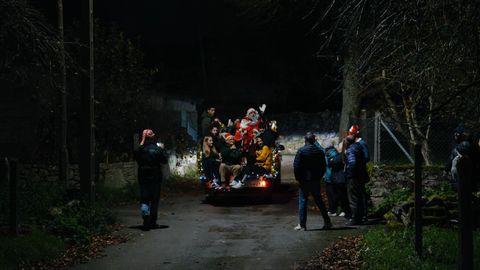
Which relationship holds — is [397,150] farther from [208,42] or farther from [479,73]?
[208,42]

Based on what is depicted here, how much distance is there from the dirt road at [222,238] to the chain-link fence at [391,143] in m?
2.52

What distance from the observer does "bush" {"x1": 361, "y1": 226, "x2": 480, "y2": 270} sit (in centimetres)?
878

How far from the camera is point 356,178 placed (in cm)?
1315

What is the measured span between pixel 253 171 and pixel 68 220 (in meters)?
6.34

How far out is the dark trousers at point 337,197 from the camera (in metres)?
14.4

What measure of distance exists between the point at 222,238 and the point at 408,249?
3.81 m

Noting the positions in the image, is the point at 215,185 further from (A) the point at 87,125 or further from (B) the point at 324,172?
(A) the point at 87,125

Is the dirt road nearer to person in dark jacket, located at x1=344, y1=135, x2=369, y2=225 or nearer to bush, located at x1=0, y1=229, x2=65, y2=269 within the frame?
person in dark jacket, located at x1=344, y1=135, x2=369, y2=225

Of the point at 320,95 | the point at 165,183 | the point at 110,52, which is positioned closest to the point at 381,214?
the point at 165,183

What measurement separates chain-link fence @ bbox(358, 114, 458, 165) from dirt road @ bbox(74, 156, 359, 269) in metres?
2.52

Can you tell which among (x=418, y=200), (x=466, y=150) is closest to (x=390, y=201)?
(x=466, y=150)

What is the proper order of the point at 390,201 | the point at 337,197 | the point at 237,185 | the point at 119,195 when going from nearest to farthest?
the point at 390,201 < the point at 337,197 < the point at 237,185 < the point at 119,195

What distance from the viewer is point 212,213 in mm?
15719

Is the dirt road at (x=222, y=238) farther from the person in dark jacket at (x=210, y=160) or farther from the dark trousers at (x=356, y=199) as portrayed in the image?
the person in dark jacket at (x=210, y=160)
